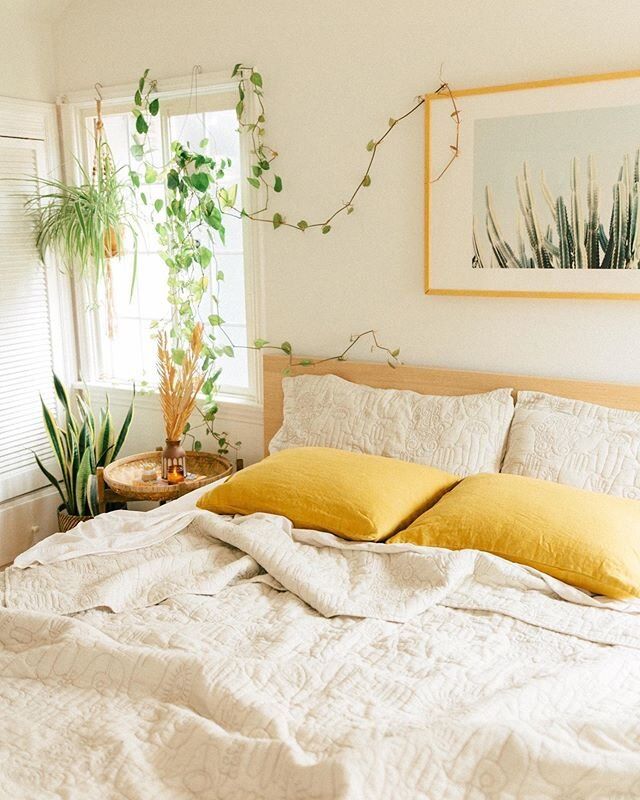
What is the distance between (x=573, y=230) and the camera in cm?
270

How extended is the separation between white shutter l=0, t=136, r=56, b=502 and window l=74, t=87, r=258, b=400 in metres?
0.25

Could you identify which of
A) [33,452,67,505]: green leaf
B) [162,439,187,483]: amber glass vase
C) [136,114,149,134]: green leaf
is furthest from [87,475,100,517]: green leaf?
[136,114,149,134]: green leaf

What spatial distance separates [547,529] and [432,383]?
968 mm

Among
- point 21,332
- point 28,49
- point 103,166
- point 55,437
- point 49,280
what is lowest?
point 55,437

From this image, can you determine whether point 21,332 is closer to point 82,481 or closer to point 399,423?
point 82,481

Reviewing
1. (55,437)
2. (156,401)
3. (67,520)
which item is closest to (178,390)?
(156,401)

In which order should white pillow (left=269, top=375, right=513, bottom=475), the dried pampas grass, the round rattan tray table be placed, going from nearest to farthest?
white pillow (left=269, top=375, right=513, bottom=475) → the round rattan tray table → the dried pampas grass

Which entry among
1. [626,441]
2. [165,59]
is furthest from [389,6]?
[626,441]

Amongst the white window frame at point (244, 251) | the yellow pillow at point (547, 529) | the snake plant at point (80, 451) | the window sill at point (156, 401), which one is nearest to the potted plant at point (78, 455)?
the snake plant at point (80, 451)

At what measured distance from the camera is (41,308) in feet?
12.6

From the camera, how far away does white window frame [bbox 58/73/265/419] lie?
3404 mm

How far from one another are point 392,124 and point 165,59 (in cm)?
110

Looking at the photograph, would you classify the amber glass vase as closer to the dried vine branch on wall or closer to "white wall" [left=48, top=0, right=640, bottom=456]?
"white wall" [left=48, top=0, right=640, bottom=456]

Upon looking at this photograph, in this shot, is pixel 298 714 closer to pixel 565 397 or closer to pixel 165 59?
pixel 565 397
